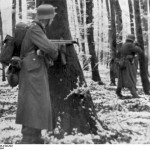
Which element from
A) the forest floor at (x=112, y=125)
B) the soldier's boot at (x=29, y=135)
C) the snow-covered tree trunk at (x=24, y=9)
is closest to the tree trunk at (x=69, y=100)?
the forest floor at (x=112, y=125)

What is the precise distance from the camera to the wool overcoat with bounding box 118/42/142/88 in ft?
31.3

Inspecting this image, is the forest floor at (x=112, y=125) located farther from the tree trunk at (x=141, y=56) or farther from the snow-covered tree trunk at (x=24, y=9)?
the snow-covered tree trunk at (x=24, y=9)

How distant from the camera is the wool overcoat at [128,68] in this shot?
376 inches

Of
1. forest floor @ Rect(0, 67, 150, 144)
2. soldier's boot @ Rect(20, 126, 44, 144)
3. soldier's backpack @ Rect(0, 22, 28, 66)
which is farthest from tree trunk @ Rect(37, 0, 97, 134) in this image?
soldier's backpack @ Rect(0, 22, 28, 66)

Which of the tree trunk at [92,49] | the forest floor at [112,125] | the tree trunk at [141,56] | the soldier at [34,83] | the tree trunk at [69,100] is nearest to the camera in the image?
the soldier at [34,83]

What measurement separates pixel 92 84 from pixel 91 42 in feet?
29.9

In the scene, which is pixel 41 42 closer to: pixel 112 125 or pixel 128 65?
pixel 112 125

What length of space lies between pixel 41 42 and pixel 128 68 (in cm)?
582

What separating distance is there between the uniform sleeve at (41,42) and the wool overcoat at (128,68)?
5.30 m

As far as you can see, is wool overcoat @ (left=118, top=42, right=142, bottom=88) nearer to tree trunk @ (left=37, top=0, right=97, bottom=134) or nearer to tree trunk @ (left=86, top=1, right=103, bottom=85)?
tree trunk @ (left=86, top=1, right=103, bottom=85)

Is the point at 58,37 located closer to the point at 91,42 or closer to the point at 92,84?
the point at 92,84

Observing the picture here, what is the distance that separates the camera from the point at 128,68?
32.6 feet

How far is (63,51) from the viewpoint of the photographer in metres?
5.18

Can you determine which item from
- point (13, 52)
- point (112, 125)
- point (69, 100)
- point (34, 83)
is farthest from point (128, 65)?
point (34, 83)
